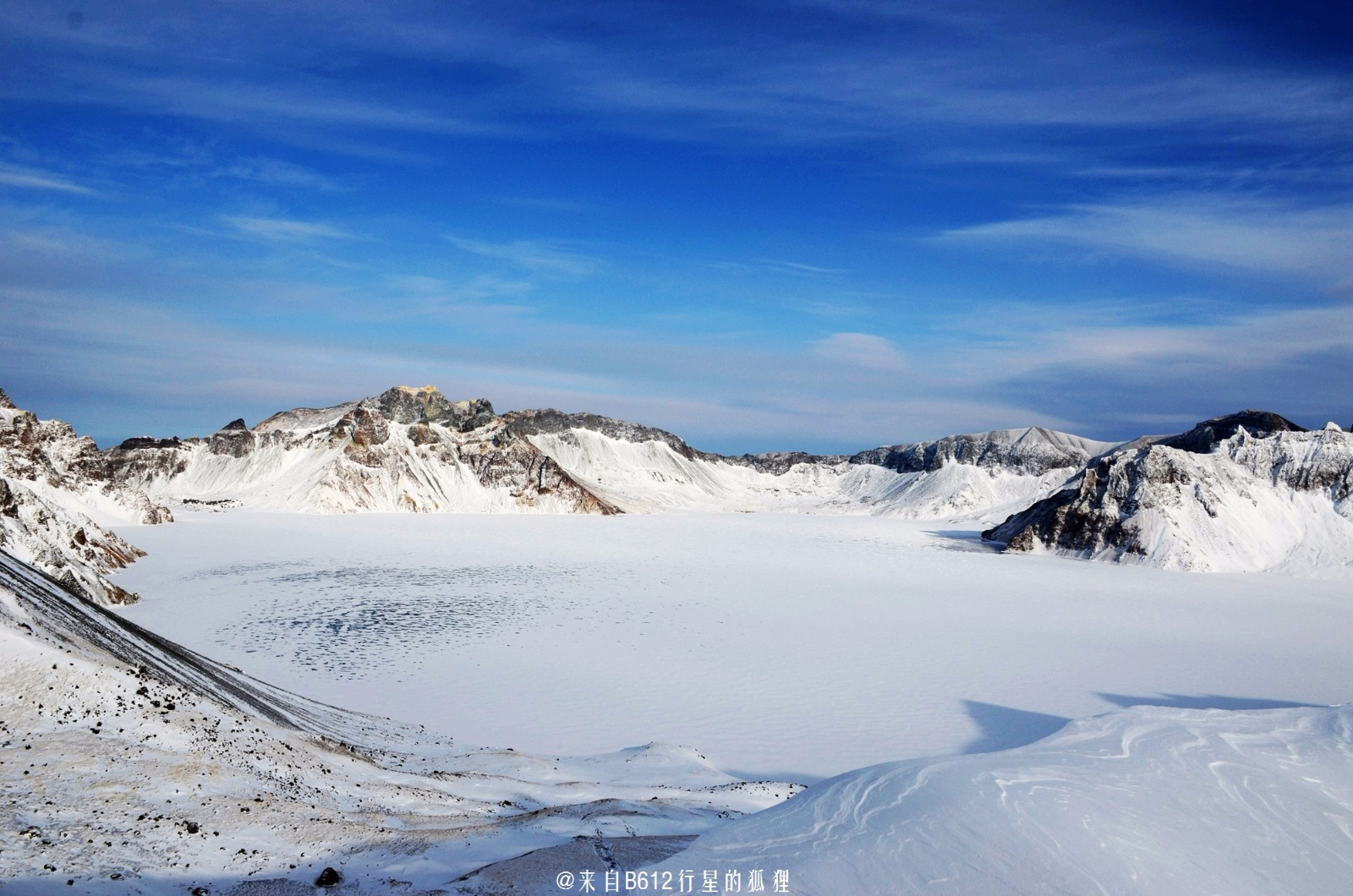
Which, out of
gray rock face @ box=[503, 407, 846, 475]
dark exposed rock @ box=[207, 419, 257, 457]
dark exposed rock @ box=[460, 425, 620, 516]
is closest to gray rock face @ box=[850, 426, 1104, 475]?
gray rock face @ box=[503, 407, 846, 475]

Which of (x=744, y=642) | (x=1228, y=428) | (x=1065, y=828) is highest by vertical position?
(x=1228, y=428)

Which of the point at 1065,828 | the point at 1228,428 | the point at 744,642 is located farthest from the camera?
the point at 1228,428

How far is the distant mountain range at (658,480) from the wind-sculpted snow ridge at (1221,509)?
3.5 inches

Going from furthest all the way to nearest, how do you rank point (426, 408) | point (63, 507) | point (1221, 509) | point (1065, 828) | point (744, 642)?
point (426, 408)
point (1221, 509)
point (63, 507)
point (744, 642)
point (1065, 828)

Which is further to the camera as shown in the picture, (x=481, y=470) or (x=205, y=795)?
(x=481, y=470)

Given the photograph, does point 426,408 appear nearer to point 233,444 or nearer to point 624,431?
point 233,444

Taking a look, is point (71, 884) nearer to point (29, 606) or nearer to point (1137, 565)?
point (29, 606)

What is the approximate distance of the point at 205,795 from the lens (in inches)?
198

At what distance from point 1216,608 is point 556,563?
22.6 metres

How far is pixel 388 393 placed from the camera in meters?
86.6

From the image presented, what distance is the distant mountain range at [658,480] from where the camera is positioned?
32.6 m

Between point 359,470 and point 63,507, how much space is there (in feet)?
132

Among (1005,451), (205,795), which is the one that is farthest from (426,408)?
(205,795)

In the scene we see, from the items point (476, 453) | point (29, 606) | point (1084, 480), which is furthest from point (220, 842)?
point (476, 453)
